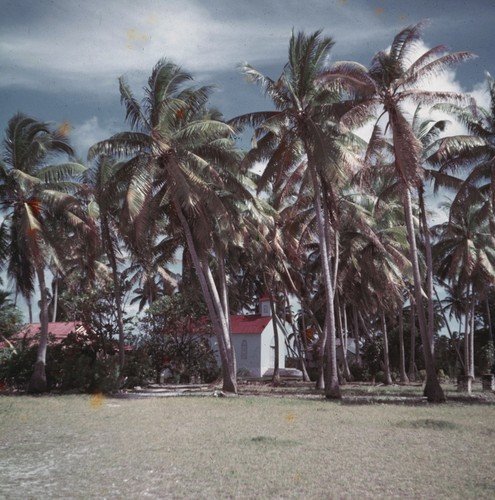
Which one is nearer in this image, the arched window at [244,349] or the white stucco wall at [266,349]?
the white stucco wall at [266,349]

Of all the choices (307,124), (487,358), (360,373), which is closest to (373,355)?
(360,373)

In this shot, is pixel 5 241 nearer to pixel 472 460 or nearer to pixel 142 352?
→ pixel 142 352

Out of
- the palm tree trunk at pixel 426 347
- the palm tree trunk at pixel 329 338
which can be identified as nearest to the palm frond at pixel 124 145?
the palm tree trunk at pixel 329 338

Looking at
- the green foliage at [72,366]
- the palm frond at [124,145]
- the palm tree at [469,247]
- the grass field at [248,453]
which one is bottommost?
the grass field at [248,453]

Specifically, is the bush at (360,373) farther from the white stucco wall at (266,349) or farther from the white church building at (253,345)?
the white church building at (253,345)

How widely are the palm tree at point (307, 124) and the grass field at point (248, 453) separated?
237 inches

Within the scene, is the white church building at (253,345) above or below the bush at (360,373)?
above

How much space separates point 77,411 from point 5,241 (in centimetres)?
963

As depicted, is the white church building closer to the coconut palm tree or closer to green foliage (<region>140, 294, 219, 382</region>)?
green foliage (<region>140, 294, 219, 382</region>)

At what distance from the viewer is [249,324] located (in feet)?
143

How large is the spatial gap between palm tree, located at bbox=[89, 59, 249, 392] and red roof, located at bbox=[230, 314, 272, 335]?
21319 millimetres

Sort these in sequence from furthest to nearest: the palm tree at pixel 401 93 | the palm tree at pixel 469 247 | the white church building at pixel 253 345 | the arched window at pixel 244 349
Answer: the arched window at pixel 244 349, the white church building at pixel 253 345, the palm tree at pixel 469 247, the palm tree at pixel 401 93

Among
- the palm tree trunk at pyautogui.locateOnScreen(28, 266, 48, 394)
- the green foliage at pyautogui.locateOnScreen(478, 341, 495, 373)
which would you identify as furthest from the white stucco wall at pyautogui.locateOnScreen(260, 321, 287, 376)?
the palm tree trunk at pyautogui.locateOnScreen(28, 266, 48, 394)

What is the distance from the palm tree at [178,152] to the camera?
19.3 m
